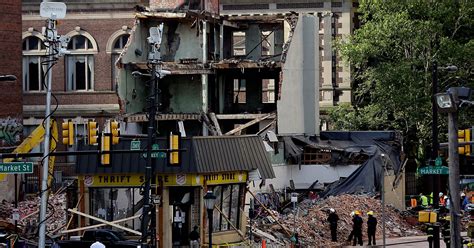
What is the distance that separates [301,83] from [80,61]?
15.9 metres

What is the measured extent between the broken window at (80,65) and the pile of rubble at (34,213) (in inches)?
617

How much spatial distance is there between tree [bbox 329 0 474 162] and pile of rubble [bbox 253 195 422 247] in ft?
30.4

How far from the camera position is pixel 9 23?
63188 millimetres

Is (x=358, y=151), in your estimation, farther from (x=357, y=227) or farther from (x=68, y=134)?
(x=68, y=134)

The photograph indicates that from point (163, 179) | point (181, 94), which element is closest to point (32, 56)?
point (181, 94)

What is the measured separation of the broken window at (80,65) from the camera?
244 feet

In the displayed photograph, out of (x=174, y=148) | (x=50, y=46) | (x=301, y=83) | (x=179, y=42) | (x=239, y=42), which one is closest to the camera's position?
(x=50, y=46)

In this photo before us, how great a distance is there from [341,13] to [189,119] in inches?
646

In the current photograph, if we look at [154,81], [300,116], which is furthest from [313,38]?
[154,81]

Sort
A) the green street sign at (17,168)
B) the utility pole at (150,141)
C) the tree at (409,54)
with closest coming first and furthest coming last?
the green street sign at (17,168) < the utility pole at (150,141) < the tree at (409,54)

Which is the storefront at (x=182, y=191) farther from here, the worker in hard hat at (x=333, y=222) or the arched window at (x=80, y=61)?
the arched window at (x=80, y=61)

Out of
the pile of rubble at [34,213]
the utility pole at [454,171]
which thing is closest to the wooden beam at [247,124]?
the pile of rubble at [34,213]

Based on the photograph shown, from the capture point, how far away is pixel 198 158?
138 ft

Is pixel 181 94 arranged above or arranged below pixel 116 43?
below
